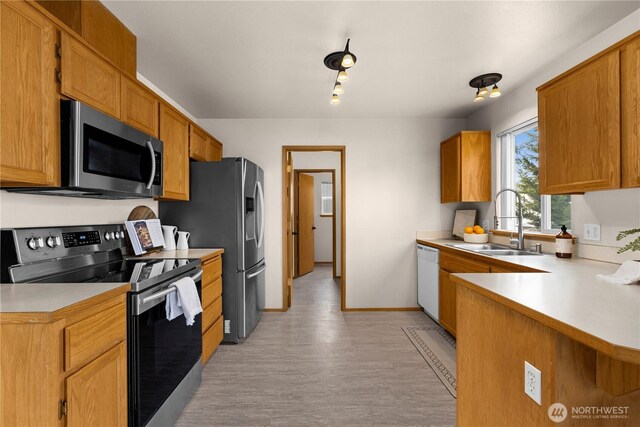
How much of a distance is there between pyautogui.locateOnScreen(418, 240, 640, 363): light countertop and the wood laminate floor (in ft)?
3.42

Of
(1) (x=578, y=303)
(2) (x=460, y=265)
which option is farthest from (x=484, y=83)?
(1) (x=578, y=303)

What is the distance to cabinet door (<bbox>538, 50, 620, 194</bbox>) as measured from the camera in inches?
60.0

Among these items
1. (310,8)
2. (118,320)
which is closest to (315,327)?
(118,320)

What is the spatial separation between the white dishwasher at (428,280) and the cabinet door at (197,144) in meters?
2.65

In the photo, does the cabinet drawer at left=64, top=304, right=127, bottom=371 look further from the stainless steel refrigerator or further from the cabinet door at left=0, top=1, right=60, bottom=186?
the stainless steel refrigerator

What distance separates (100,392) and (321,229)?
6314mm

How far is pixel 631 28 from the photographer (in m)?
1.88

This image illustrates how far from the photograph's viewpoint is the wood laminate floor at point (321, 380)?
1846 mm

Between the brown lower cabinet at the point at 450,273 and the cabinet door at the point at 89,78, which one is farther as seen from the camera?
the brown lower cabinet at the point at 450,273

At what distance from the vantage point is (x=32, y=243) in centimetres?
151

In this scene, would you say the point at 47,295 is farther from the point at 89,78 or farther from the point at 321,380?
the point at 321,380

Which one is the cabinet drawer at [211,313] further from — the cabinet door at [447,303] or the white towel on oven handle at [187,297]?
the cabinet door at [447,303]

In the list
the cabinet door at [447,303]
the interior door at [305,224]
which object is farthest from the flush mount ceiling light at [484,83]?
the interior door at [305,224]

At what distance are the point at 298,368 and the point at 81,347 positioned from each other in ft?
5.49
